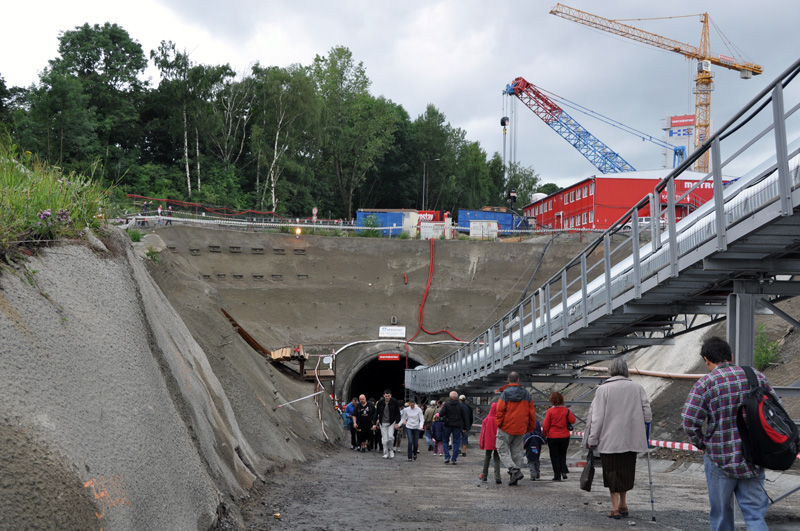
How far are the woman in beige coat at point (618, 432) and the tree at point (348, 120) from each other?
59604mm

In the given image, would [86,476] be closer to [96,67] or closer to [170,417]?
[170,417]

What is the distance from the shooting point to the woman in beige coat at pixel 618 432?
8.25 m

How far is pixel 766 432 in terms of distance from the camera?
554 cm

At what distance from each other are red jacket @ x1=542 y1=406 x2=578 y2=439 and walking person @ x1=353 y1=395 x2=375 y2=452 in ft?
29.2

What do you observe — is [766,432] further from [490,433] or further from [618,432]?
[490,433]

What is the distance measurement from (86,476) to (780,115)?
7.25m

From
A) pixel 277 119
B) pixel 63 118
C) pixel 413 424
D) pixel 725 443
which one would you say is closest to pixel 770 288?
pixel 725 443

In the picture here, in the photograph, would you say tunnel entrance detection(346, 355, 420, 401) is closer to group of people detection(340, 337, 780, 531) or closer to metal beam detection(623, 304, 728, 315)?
group of people detection(340, 337, 780, 531)

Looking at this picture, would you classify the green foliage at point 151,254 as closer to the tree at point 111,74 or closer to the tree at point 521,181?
the tree at point 111,74

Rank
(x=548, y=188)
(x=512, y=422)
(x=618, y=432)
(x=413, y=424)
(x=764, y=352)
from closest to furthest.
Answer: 1. (x=618, y=432)
2. (x=512, y=422)
3. (x=764, y=352)
4. (x=413, y=424)
5. (x=548, y=188)

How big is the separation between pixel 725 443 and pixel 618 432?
2591mm

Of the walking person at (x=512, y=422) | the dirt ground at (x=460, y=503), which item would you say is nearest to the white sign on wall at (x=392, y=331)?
the dirt ground at (x=460, y=503)

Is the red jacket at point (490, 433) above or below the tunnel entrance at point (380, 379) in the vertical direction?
above

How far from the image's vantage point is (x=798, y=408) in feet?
49.4
